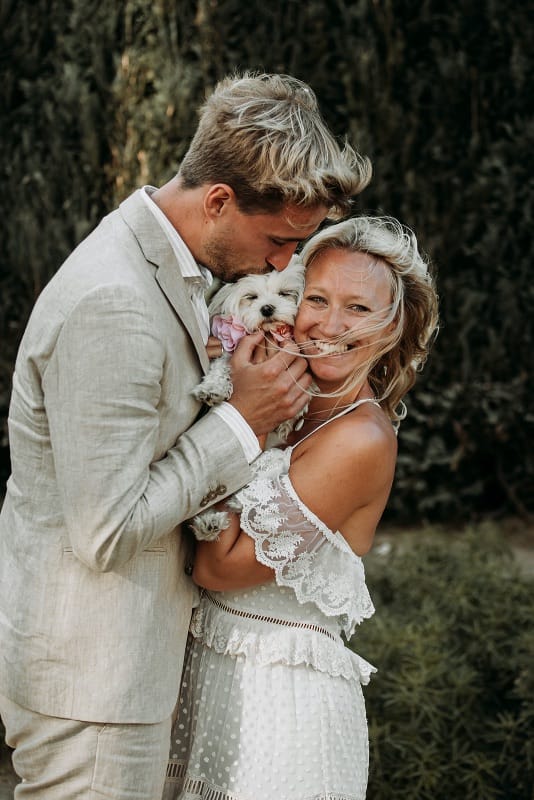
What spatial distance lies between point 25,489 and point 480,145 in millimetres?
4580

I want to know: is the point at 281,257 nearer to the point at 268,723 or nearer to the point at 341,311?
the point at 341,311

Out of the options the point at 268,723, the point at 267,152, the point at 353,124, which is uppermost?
the point at 267,152

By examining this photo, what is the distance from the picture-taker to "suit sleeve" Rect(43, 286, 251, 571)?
7.20 ft

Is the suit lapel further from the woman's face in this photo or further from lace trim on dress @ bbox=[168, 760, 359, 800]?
lace trim on dress @ bbox=[168, 760, 359, 800]

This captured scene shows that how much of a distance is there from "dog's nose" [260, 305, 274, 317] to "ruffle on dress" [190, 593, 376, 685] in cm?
81

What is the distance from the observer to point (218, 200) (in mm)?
2535

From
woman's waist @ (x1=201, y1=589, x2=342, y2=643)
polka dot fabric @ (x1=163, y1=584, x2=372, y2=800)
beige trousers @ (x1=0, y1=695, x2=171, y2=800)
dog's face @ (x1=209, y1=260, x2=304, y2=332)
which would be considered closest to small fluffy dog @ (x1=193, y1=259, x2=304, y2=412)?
dog's face @ (x1=209, y1=260, x2=304, y2=332)

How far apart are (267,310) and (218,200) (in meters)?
0.49

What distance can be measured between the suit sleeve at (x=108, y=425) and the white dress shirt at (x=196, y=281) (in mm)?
248

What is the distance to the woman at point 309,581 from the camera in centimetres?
262

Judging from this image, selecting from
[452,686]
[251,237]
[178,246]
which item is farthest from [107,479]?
[452,686]

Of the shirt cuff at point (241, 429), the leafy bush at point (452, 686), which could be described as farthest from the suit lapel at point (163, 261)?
the leafy bush at point (452, 686)

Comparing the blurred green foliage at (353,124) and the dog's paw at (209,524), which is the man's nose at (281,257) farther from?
the blurred green foliage at (353,124)

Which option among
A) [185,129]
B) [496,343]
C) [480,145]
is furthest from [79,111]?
[496,343]
